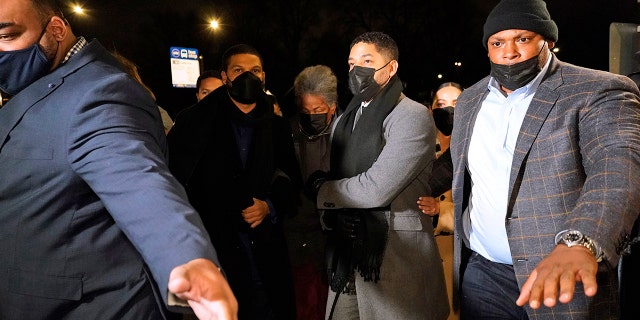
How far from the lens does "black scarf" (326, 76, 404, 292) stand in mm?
3281

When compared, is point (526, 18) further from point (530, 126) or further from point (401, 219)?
point (401, 219)

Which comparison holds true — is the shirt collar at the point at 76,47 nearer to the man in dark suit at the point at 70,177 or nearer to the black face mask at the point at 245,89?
the man in dark suit at the point at 70,177

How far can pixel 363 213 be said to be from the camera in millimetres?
3375

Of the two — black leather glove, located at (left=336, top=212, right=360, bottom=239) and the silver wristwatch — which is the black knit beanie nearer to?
the silver wristwatch

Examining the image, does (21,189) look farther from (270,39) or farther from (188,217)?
(270,39)

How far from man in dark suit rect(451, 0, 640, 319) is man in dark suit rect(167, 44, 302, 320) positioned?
1.36 m

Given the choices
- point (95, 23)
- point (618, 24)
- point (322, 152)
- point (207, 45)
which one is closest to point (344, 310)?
point (322, 152)

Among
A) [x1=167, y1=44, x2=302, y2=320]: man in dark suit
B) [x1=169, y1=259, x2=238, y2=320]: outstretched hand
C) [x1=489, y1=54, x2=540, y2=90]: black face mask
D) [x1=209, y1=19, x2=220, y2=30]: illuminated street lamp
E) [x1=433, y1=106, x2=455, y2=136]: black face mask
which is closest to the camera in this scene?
[x1=169, y1=259, x2=238, y2=320]: outstretched hand

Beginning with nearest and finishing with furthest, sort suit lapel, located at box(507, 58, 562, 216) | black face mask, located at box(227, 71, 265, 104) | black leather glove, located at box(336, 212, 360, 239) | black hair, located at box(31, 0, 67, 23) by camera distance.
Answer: black hair, located at box(31, 0, 67, 23)
suit lapel, located at box(507, 58, 562, 216)
black leather glove, located at box(336, 212, 360, 239)
black face mask, located at box(227, 71, 265, 104)

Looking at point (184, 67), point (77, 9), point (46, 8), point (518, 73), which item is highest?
point (46, 8)

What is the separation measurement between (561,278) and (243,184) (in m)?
2.42

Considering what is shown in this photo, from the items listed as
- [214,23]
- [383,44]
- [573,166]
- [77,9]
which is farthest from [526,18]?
[214,23]

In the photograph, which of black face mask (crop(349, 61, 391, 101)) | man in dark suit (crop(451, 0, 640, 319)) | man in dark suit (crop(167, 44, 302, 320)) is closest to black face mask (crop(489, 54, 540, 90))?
man in dark suit (crop(451, 0, 640, 319))

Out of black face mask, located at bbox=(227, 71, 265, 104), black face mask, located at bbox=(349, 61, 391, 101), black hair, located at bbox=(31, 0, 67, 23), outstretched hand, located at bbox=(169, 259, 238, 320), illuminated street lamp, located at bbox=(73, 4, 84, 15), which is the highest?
black hair, located at bbox=(31, 0, 67, 23)
